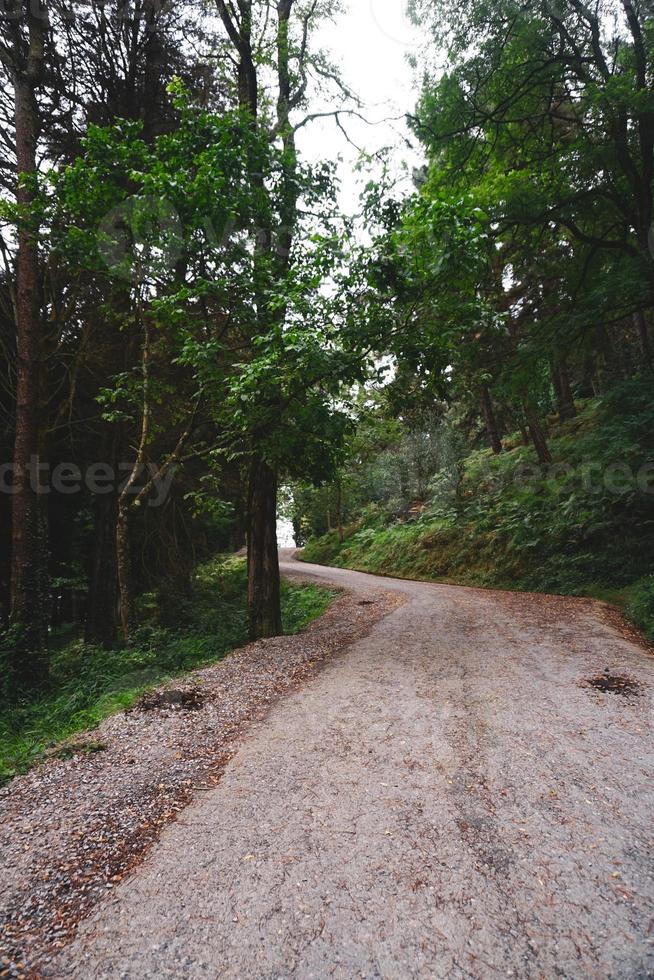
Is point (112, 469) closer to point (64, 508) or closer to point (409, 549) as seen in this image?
point (64, 508)

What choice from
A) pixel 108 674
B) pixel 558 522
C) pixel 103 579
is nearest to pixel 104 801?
pixel 108 674

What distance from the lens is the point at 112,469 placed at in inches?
389

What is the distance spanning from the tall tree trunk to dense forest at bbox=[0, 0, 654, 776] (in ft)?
0.13

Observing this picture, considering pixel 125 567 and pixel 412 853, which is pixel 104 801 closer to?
pixel 412 853

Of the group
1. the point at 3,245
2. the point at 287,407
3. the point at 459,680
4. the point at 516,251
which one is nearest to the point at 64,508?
the point at 3,245

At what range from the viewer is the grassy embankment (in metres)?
8.35

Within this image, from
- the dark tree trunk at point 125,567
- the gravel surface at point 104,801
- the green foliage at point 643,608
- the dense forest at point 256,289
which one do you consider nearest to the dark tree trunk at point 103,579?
the dense forest at point 256,289

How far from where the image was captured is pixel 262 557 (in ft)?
27.2

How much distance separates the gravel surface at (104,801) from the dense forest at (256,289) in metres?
1.96

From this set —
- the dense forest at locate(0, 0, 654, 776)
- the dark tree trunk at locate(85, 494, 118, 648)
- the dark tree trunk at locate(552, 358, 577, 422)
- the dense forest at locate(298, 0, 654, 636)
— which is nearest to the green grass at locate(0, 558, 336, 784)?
the dense forest at locate(0, 0, 654, 776)

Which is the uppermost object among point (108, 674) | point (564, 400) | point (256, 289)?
point (564, 400)

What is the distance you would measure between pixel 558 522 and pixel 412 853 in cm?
1119

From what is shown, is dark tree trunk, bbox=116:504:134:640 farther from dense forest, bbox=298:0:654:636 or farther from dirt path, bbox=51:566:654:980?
dirt path, bbox=51:566:654:980

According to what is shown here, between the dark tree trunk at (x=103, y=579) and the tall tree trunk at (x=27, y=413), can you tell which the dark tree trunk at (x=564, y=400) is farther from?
the tall tree trunk at (x=27, y=413)
